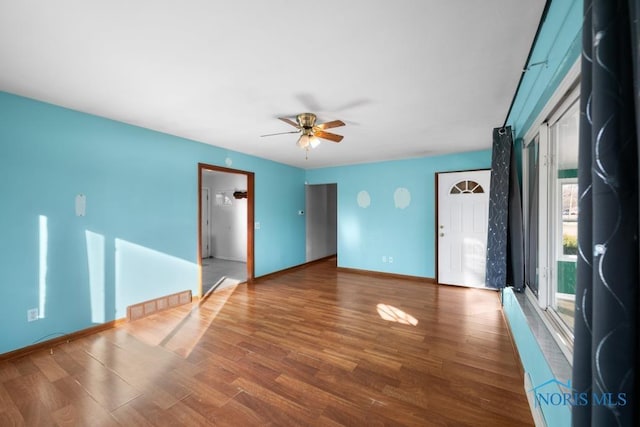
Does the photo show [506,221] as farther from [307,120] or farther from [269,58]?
[269,58]

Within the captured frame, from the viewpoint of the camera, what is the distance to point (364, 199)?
5.69m

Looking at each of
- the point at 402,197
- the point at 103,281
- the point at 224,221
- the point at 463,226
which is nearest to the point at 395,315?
the point at 463,226

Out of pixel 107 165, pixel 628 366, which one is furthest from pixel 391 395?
pixel 107 165

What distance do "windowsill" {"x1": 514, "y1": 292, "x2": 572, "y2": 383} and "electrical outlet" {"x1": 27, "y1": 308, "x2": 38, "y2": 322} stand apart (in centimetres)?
410

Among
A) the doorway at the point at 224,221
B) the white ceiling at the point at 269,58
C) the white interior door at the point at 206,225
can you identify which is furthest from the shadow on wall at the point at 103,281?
the white interior door at the point at 206,225

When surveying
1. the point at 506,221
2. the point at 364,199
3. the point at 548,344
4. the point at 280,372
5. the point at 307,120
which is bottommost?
the point at 280,372

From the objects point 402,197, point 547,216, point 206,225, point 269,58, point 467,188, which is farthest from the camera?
Result: point 206,225

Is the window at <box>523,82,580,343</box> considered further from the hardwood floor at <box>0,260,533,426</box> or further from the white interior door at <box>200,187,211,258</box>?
the white interior door at <box>200,187,211,258</box>

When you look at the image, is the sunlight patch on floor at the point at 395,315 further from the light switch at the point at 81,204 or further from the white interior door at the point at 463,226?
the light switch at the point at 81,204

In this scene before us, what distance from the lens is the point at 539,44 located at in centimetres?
163

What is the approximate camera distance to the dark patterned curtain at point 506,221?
2676 millimetres

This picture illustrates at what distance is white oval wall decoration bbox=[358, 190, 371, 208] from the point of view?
5641 mm

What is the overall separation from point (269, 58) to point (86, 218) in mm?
2674

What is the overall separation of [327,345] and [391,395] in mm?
838
